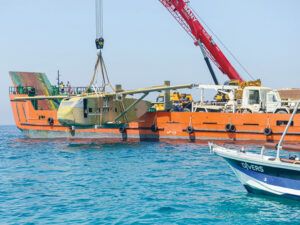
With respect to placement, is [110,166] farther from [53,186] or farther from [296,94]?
[296,94]

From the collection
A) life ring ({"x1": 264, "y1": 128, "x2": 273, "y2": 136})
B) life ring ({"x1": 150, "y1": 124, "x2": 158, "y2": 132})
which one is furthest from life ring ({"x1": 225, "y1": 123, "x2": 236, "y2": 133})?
life ring ({"x1": 150, "y1": 124, "x2": 158, "y2": 132})

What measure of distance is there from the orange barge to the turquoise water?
8.53m

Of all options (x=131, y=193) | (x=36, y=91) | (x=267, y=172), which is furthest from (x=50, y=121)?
(x=267, y=172)

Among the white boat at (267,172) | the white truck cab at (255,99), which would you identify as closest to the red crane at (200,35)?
the white truck cab at (255,99)

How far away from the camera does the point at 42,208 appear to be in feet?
62.1

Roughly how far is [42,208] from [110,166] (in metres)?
11.6

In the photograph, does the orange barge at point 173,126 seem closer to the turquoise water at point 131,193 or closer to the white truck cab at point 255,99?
the white truck cab at point 255,99

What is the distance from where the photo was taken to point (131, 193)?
70.3ft

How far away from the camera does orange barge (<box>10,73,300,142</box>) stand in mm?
41406

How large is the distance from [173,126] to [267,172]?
26831 mm

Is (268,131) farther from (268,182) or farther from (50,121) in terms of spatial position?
(50,121)

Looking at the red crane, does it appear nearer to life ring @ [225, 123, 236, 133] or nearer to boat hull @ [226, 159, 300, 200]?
life ring @ [225, 123, 236, 133]

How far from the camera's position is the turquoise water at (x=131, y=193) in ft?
57.2

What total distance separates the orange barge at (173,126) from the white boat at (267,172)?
2061cm
